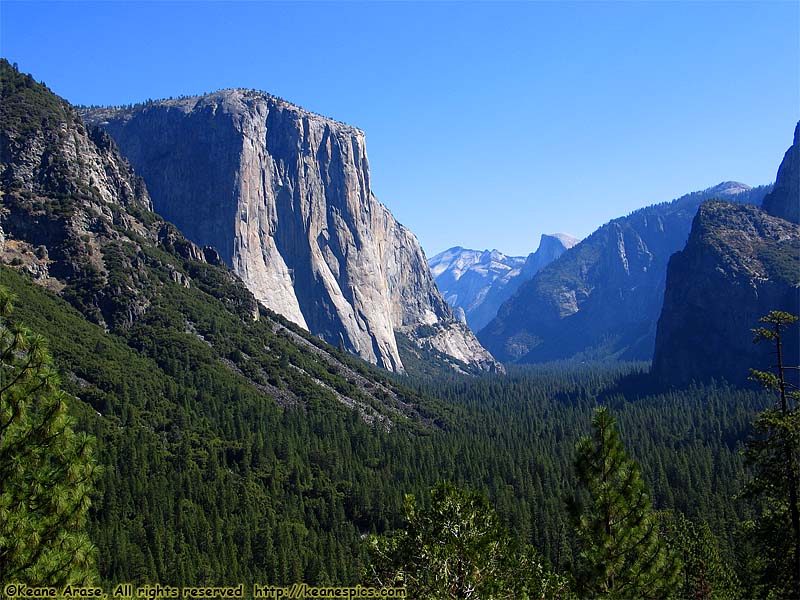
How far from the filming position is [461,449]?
143m

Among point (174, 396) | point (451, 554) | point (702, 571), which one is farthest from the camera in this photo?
point (174, 396)

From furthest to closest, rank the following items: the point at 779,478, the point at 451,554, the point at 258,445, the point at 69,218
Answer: the point at 69,218 → the point at 258,445 → the point at 779,478 → the point at 451,554

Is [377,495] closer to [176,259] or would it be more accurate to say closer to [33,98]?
[176,259]

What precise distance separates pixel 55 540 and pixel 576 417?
187822 mm

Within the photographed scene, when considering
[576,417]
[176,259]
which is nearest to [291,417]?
[176,259]

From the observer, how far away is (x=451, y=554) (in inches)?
836

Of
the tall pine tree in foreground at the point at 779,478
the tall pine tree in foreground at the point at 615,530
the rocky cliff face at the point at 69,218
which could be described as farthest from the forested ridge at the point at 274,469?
the tall pine tree in foreground at the point at 779,478

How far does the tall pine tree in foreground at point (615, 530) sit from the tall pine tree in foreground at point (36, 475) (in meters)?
19.1

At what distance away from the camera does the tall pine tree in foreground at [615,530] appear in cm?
2642

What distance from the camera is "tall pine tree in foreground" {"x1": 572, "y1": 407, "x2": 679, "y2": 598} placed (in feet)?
86.7

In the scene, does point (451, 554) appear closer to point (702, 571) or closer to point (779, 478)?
point (779, 478)

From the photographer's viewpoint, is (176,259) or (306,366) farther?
(176,259)

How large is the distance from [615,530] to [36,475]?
72.2 feet

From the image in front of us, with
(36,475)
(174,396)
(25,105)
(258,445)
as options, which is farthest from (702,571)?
(25,105)
